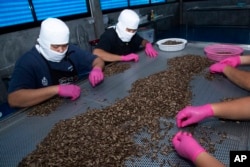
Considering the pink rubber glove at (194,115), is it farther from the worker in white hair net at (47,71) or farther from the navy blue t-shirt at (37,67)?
the navy blue t-shirt at (37,67)

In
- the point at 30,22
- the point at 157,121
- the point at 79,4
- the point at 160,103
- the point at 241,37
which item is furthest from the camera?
the point at 241,37

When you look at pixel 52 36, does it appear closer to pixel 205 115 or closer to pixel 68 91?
pixel 68 91

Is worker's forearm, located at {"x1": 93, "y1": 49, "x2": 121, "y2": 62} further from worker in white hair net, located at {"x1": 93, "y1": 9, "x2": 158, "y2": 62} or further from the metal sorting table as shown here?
the metal sorting table

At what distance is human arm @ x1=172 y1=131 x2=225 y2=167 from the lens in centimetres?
92

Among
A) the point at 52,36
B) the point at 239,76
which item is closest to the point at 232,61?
the point at 239,76

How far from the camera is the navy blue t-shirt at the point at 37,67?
1735 millimetres

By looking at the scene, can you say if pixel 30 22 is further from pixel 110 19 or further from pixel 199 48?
pixel 199 48

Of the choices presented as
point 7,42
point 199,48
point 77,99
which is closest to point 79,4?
point 7,42

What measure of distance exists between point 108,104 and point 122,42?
5.09 feet

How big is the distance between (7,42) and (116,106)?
3239mm

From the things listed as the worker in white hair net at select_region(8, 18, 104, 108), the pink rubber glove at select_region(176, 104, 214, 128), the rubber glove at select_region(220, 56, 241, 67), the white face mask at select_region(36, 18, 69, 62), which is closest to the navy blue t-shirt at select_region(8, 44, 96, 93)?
the worker in white hair net at select_region(8, 18, 104, 108)

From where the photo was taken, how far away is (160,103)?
4.92 feet

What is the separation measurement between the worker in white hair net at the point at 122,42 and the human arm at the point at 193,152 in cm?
149

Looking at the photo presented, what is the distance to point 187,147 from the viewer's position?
38.9 inches
